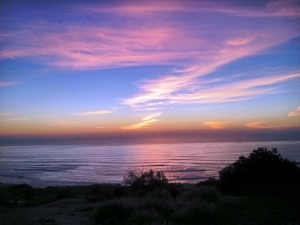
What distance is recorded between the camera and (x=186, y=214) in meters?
11.2

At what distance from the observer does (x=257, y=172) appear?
63.6ft

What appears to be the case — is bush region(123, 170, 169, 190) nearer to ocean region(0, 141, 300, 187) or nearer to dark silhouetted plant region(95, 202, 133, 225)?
dark silhouetted plant region(95, 202, 133, 225)

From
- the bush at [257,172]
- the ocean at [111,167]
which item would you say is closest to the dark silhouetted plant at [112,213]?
the bush at [257,172]

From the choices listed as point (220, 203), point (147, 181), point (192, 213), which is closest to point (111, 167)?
point (147, 181)

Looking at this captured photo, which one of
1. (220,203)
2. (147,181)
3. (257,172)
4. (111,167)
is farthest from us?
(111,167)

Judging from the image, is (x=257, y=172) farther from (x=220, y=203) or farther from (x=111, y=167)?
(x=111, y=167)

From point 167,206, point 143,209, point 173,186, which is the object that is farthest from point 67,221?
point 173,186

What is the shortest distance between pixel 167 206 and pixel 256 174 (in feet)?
28.3

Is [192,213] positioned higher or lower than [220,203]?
higher

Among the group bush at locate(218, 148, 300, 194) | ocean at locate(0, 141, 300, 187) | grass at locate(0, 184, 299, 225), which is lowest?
ocean at locate(0, 141, 300, 187)

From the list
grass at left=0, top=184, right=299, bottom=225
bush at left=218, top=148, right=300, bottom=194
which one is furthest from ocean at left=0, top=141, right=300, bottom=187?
grass at left=0, top=184, right=299, bottom=225

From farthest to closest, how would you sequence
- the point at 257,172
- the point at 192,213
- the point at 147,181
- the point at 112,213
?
the point at 147,181
the point at 257,172
the point at 112,213
the point at 192,213

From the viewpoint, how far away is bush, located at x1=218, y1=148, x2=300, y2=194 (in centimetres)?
1867

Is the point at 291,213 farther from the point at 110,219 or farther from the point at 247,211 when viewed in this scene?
the point at 110,219
